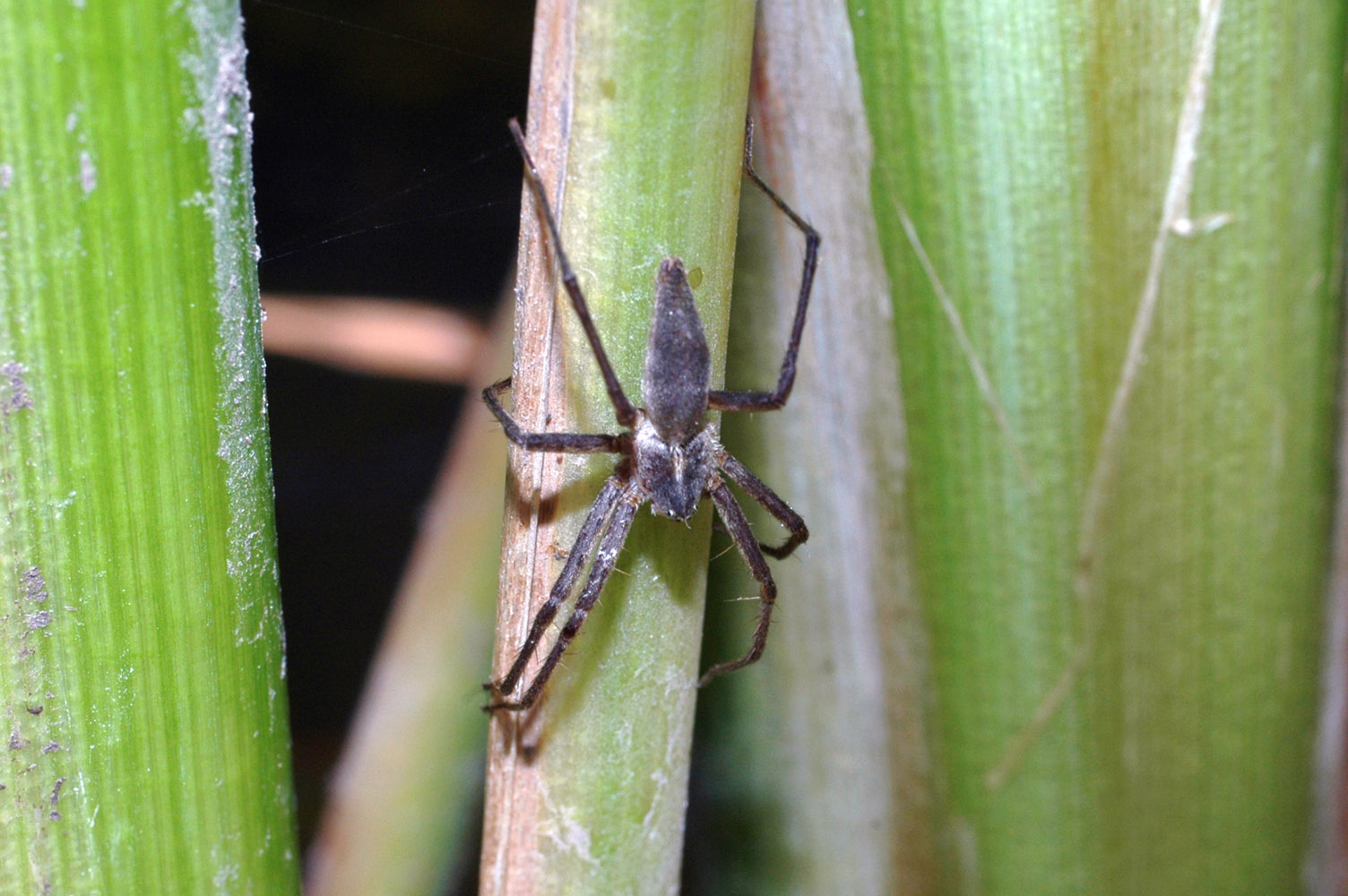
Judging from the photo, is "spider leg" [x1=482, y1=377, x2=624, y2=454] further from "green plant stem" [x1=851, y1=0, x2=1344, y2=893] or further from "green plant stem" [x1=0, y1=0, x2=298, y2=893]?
"green plant stem" [x1=851, y1=0, x2=1344, y2=893]

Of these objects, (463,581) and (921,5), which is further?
(463,581)

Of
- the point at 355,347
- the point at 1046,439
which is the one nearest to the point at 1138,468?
the point at 1046,439

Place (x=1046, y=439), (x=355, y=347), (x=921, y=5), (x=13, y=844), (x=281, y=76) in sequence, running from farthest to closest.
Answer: (x=355, y=347)
(x=281, y=76)
(x=1046, y=439)
(x=921, y=5)
(x=13, y=844)

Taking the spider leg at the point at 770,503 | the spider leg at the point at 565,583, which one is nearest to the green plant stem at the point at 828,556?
the spider leg at the point at 770,503

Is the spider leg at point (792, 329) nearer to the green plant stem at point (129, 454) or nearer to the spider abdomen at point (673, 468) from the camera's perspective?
the spider abdomen at point (673, 468)

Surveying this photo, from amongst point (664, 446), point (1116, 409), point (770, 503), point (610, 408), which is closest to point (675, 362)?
point (610, 408)

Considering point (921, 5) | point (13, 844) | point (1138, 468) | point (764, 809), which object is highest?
point (921, 5)

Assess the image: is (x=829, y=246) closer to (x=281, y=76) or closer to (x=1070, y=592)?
(x=1070, y=592)

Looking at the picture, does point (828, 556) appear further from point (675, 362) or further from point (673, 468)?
point (675, 362)

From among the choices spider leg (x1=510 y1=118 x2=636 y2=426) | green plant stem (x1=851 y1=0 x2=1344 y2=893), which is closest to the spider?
spider leg (x1=510 y1=118 x2=636 y2=426)
